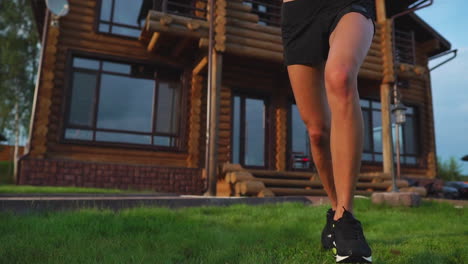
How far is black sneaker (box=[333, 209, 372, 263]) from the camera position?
4.89 ft

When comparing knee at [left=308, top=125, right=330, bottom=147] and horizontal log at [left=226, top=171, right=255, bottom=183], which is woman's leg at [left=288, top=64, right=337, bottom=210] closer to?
knee at [left=308, top=125, right=330, bottom=147]

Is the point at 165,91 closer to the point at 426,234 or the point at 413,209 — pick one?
the point at 413,209

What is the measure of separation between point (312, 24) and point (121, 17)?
30.3 ft

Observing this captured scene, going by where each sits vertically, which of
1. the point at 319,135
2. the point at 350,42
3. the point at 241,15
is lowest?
the point at 319,135

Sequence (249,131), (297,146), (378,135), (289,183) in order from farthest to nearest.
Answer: (378,135) < (297,146) < (249,131) < (289,183)

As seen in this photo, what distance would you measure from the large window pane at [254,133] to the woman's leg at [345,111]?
924cm

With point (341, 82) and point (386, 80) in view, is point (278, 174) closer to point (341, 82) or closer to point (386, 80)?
point (386, 80)

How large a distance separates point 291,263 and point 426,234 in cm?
184

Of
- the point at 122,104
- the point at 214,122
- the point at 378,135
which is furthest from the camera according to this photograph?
the point at 378,135

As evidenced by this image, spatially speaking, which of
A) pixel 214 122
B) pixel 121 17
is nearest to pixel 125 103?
pixel 121 17

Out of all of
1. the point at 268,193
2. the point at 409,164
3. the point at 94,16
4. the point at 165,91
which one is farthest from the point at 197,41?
the point at 409,164

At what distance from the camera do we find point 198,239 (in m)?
2.38

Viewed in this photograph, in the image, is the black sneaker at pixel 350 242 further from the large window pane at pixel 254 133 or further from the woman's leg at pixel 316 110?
the large window pane at pixel 254 133

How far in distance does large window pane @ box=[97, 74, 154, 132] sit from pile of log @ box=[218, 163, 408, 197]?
285cm
